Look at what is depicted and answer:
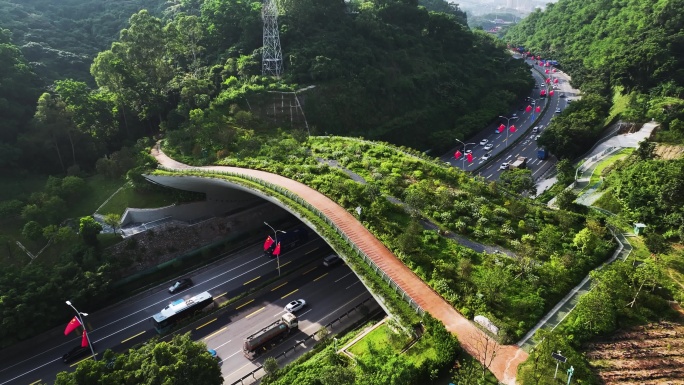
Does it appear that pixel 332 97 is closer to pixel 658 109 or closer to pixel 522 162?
pixel 522 162

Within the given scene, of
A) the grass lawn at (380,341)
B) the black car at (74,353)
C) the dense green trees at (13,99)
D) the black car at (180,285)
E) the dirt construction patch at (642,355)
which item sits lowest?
the black car at (74,353)

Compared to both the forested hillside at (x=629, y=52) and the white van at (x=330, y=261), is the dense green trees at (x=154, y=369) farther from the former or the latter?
the forested hillside at (x=629, y=52)

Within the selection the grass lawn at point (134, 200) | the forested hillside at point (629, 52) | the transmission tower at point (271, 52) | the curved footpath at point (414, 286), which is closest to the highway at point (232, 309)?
the curved footpath at point (414, 286)

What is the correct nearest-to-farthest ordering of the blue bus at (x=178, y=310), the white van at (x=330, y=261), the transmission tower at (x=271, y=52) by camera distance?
the blue bus at (x=178, y=310)
the white van at (x=330, y=261)
the transmission tower at (x=271, y=52)

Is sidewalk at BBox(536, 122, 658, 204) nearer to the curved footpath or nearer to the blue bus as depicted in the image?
the curved footpath

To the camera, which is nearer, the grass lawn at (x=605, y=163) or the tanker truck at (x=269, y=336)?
the tanker truck at (x=269, y=336)

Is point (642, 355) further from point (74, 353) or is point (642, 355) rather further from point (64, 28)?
point (64, 28)

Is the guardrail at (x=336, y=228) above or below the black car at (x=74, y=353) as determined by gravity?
above

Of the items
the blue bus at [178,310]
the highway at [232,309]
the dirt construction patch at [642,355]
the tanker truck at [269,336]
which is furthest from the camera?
the blue bus at [178,310]
